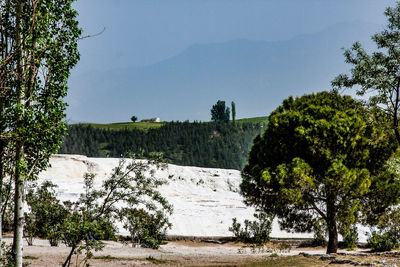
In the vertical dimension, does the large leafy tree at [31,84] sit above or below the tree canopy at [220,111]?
below

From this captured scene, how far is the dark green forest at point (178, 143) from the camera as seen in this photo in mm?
87938

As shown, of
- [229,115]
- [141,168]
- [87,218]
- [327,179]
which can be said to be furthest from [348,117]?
[229,115]

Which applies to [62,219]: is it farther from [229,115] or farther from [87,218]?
[229,115]

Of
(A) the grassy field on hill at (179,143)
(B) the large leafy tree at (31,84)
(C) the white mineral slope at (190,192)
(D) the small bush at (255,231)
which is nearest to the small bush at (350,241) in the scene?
(C) the white mineral slope at (190,192)

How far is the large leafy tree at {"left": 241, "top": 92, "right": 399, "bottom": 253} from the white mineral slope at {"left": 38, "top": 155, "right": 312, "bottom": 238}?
777cm

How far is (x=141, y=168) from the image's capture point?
10.8 meters

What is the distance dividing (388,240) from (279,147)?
8742 mm

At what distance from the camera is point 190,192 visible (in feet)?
122

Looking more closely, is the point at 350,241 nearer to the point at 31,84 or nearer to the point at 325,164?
the point at 325,164

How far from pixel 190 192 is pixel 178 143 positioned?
6075 cm

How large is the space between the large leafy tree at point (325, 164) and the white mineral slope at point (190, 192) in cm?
777

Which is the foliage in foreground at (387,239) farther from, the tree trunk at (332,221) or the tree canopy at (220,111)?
the tree canopy at (220,111)

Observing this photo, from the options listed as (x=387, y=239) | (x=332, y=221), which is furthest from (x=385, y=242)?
(x=332, y=221)

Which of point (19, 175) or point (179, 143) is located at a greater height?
point (179, 143)
